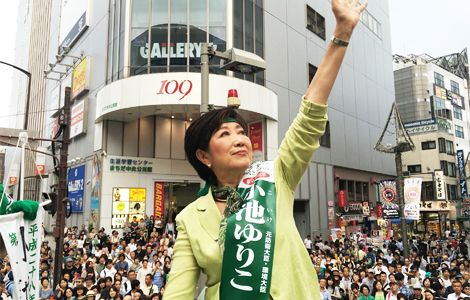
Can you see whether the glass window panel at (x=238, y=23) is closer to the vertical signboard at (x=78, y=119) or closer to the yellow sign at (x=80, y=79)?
the yellow sign at (x=80, y=79)

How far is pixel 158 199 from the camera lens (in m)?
21.5

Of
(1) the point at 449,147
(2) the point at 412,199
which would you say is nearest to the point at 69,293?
(2) the point at 412,199

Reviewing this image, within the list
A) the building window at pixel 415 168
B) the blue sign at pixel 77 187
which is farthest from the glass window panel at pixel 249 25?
the building window at pixel 415 168

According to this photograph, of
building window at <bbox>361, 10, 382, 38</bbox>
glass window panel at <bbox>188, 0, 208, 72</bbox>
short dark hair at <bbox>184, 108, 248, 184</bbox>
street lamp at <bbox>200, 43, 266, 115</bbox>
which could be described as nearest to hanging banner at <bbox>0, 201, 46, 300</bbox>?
street lamp at <bbox>200, 43, 266, 115</bbox>

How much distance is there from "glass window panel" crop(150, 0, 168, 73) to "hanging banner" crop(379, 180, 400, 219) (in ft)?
39.1

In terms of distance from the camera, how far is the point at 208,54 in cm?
626

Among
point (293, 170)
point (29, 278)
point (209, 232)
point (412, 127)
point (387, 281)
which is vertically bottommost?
point (387, 281)

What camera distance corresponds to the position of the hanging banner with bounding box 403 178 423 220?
53.5ft

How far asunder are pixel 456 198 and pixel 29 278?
46.6 m

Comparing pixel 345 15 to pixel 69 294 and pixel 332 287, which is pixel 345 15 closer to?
pixel 69 294

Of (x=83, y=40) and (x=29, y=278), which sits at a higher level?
(x=83, y=40)

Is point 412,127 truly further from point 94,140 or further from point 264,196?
point 264,196

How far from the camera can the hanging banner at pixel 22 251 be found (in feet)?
17.1

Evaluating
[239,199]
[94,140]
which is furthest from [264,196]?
[94,140]
